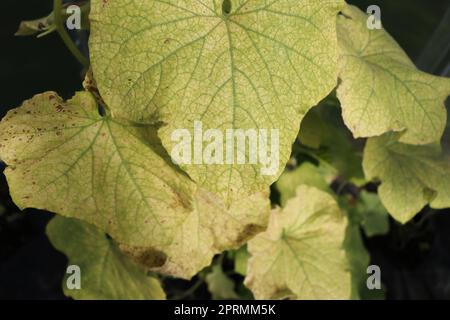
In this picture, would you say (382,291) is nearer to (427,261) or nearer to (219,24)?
(427,261)

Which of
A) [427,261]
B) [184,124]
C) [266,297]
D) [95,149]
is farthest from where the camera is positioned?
[427,261]

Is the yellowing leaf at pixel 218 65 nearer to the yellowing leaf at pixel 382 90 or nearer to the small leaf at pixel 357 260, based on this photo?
the yellowing leaf at pixel 382 90

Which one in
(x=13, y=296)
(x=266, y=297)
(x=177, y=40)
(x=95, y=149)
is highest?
(x=177, y=40)

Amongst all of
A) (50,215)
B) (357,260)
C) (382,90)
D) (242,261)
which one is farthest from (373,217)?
(50,215)

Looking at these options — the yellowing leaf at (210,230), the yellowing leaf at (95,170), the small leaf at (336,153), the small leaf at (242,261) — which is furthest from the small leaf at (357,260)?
the yellowing leaf at (95,170)

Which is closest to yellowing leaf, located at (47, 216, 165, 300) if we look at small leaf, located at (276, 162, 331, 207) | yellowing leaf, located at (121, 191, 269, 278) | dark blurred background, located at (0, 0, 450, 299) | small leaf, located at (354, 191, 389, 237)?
yellowing leaf, located at (121, 191, 269, 278)

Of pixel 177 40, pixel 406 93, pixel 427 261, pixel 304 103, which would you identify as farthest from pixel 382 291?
pixel 177 40

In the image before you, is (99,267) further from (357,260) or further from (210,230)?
(357,260)
